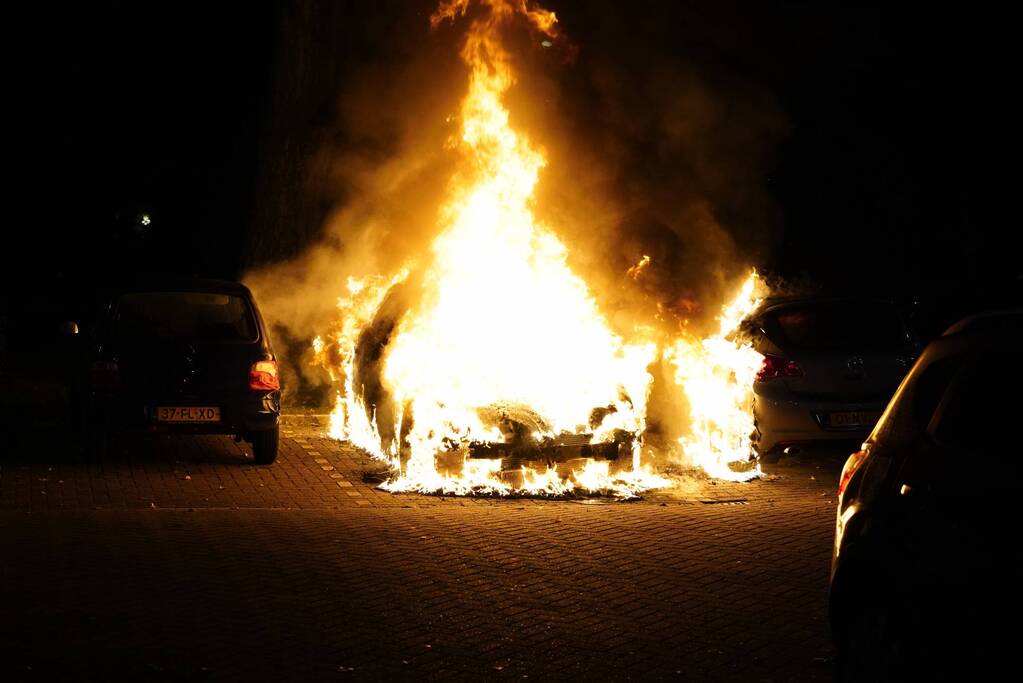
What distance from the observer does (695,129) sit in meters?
19.0

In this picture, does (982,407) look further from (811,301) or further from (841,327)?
(811,301)

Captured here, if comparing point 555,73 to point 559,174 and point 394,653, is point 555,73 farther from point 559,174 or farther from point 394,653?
point 394,653

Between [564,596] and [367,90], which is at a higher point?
[367,90]

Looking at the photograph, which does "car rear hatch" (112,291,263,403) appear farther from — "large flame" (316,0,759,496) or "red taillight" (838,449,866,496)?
"red taillight" (838,449,866,496)

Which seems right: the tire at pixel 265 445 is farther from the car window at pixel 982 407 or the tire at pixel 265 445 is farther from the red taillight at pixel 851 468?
the car window at pixel 982 407

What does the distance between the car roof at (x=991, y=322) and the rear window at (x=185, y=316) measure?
29.7 ft

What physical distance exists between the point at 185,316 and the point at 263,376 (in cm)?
178

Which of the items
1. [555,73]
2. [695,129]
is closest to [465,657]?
[555,73]

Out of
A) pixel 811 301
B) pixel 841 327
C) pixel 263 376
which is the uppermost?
pixel 811 301

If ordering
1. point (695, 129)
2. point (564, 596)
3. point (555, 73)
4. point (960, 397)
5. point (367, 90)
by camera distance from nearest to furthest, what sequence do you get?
point (960, 397), point (564, 596), point (555, 73), point (695, 129), point (367, 90)

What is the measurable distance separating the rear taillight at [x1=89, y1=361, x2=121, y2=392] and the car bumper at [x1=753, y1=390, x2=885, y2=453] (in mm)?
6077

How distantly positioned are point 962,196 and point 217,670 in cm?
2198

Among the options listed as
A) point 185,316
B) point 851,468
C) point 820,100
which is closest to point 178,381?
point 185,316

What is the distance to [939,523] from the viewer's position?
13.6 ft
